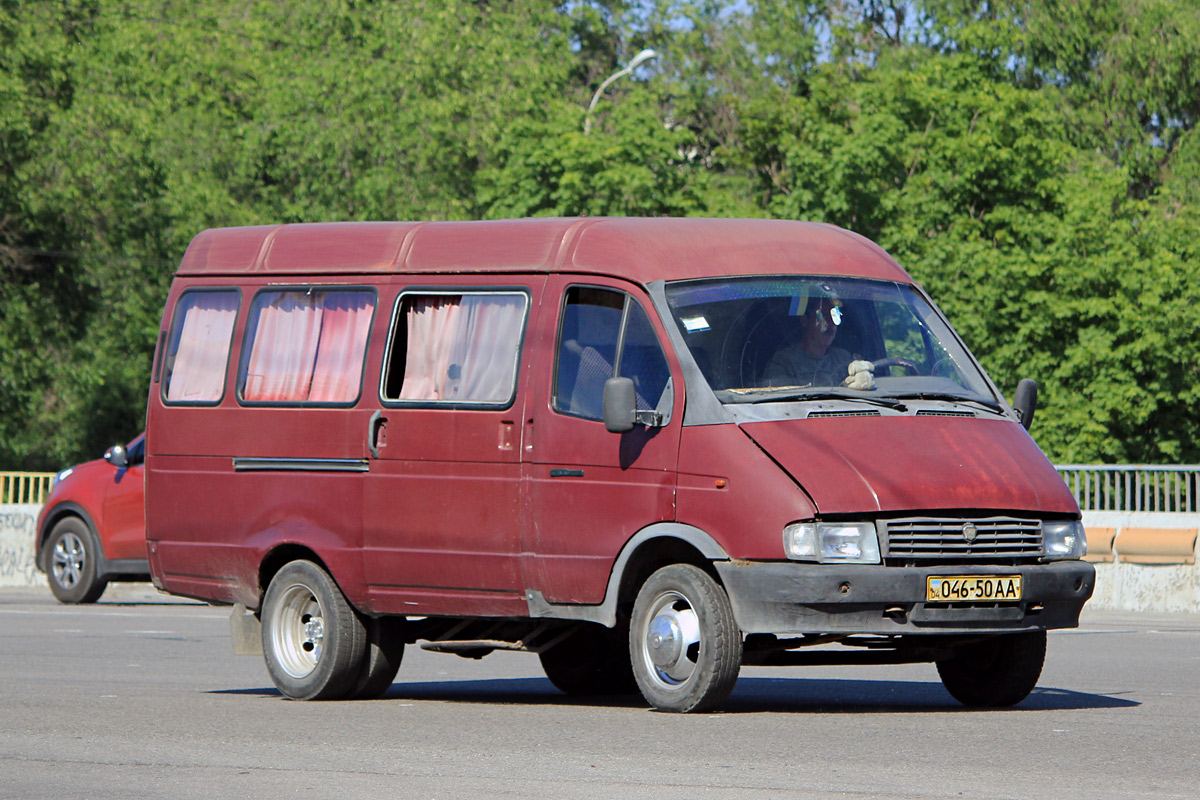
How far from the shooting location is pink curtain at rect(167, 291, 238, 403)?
12.0m

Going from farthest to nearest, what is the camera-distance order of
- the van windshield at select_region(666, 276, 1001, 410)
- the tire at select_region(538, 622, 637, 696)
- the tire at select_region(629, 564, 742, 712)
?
the tire at select_region(538, 622, 637, 696) → the van windshield at select_region(666, 276, 1001, 410) → the tire at select_region(629, 564, 742, 712)

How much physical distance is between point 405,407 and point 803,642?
8.42 feet

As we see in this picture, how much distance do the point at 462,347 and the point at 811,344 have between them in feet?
6.25

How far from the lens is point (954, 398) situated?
10.3 m

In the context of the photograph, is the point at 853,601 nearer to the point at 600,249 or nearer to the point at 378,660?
the point at 600,249

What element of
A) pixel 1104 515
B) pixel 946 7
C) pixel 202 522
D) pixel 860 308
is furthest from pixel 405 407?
pixel 946 7

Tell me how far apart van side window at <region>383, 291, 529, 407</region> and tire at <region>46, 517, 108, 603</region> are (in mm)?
11453

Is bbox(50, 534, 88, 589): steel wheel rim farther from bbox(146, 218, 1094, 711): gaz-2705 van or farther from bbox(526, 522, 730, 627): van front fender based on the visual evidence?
bbox(526, 522, 730, 627): van front fender

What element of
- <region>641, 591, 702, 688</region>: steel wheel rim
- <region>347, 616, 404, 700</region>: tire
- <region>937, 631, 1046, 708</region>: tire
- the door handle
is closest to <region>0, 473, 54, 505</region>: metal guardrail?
<region>347, 616, 404, 700</region>: tire

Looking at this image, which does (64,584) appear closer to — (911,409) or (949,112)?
(911,409)

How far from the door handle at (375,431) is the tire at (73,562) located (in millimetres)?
11413

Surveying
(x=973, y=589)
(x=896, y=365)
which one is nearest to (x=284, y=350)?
(x=896, y=365)

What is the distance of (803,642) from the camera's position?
389 inches

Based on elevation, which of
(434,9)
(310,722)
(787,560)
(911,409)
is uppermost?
(434,9)
